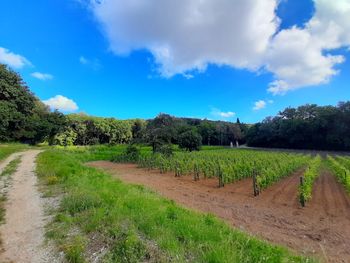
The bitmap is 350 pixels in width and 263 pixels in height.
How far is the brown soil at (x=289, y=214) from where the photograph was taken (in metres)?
Result: 7.67

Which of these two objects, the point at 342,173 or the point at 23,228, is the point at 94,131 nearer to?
the point at 342,173

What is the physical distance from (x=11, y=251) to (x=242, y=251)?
3.96 metres

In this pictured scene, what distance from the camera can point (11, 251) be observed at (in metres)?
5.30

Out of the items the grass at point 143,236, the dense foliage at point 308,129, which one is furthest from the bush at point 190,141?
the grass at point 143,236

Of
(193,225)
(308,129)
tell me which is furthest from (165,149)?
(308,129)

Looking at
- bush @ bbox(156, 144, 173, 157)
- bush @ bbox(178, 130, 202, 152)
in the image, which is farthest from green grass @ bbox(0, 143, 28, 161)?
bush @ bbox(178, 130, 202, 152)

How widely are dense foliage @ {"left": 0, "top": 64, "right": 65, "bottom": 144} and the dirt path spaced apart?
3667cm

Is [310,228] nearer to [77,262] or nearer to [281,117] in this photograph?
[77,262]

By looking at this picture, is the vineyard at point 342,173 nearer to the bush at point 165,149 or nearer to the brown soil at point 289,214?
the brown soil at point 289,214

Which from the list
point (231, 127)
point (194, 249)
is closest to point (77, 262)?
point (194, 249)

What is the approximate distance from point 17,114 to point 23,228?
146ft

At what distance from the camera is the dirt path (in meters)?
5.14

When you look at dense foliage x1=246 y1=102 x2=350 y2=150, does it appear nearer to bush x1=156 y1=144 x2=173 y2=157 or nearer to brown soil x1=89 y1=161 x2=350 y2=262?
bush x1=156 y1=144 x2=173 y2=157

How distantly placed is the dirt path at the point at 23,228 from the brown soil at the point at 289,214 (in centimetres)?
493
